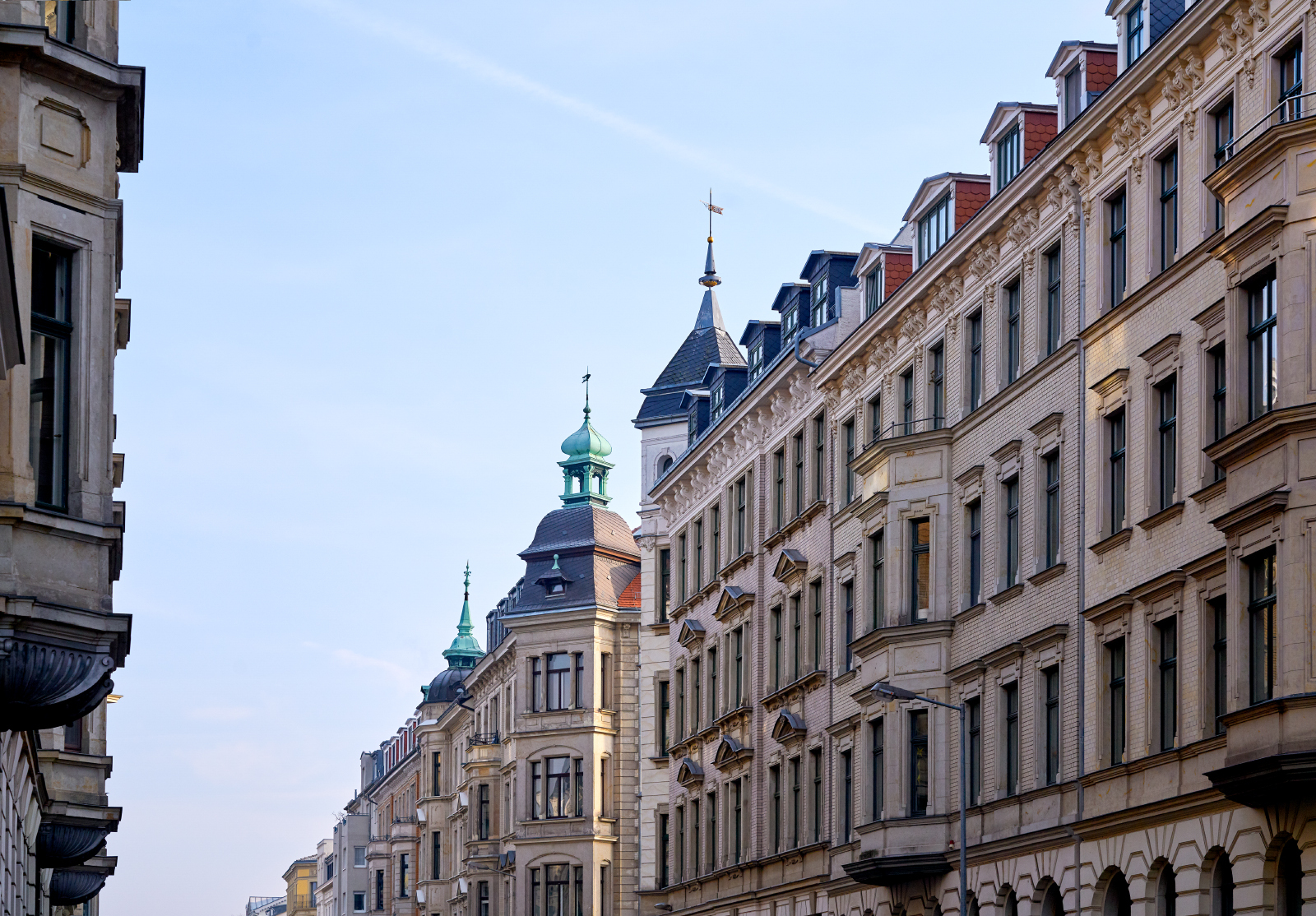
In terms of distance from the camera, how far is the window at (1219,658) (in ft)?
99.3

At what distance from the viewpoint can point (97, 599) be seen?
19.6 m

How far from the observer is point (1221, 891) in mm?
30469

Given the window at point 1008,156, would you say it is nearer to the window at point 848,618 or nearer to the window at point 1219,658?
the window at point 848,618

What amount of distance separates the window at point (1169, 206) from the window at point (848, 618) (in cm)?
1511

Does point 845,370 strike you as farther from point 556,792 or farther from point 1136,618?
point 556,792

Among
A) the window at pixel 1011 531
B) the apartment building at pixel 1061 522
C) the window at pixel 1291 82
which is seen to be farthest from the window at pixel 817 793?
the window at pixel 1291 82


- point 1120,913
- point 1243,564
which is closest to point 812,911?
point 1120,913

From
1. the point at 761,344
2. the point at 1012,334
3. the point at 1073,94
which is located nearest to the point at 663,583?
the point at 761,344

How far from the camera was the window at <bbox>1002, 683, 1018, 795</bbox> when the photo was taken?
38.6 meters

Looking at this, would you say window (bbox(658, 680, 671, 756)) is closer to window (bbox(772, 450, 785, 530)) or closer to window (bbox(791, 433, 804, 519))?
window (bbox(772, 450, 785, 530))

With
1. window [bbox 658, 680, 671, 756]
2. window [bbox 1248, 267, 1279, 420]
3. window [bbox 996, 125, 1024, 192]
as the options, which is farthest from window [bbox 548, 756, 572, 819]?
window [bbox 1248, 267, 1279, 420]

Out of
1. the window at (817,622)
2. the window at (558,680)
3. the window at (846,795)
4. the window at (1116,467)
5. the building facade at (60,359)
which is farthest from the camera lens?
the window at (558,680)

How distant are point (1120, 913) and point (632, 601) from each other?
4777 centimetres

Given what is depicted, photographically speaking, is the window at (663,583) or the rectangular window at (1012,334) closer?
the rectangular window at (1012,334)
